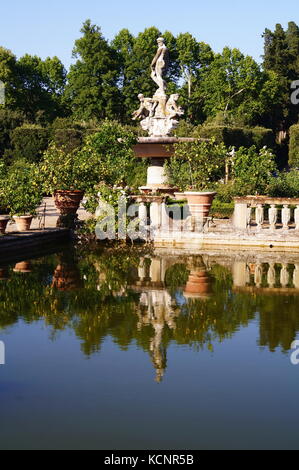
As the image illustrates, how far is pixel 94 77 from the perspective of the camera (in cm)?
5331

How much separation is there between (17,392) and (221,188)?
15.3 meters

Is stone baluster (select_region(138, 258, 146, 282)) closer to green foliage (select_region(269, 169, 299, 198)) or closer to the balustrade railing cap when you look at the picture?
the balustrade railing cap

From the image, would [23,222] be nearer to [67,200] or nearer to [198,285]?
[67,200]

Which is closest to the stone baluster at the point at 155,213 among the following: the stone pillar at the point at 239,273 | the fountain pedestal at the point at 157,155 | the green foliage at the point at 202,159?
the green foliage at the point at 202,159

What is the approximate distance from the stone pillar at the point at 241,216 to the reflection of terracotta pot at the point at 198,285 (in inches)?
161

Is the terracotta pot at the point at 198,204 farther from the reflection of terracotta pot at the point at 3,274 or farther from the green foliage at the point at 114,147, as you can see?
the reflection of terracotta pot at the point at 3,274

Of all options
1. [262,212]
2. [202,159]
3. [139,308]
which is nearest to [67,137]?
[202,159]

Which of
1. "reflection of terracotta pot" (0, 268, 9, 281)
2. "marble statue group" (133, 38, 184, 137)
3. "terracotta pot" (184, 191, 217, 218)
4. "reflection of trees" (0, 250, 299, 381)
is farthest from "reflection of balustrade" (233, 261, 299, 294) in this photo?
"marble statue group" (133, 38, 184, 137)

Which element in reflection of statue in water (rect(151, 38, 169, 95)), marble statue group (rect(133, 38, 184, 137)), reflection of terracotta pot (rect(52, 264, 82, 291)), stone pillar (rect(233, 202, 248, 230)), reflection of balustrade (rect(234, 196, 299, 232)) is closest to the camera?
reflection of terracotta pot (rect(52, 264, 82, 291))

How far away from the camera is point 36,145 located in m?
40.5

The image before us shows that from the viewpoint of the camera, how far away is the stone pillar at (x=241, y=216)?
53.3ft

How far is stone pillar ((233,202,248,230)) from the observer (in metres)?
16.2

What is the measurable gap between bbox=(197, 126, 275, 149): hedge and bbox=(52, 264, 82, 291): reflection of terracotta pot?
89.0 feet
